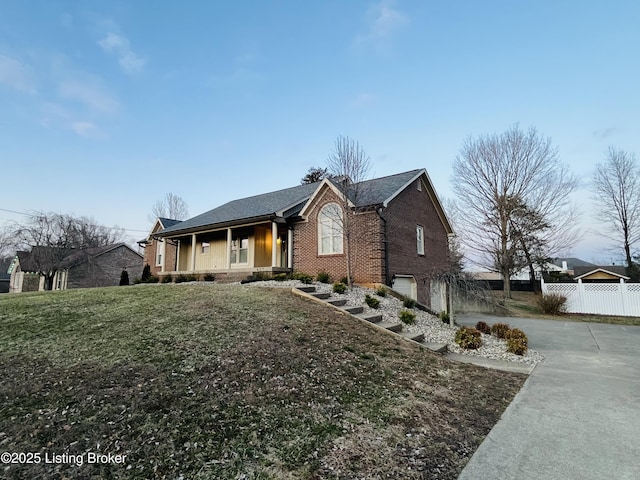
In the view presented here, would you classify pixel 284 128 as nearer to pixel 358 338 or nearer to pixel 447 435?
pixel 358 338

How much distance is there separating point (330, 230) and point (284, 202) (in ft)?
12.3

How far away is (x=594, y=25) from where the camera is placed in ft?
A: 33.1

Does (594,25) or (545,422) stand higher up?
(594,25)

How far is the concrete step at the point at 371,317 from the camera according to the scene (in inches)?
332

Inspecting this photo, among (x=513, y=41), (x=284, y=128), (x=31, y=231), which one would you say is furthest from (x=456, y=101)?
(x=31, y=231)

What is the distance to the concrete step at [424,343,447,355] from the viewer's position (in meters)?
7.21

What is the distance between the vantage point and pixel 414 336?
781 centimetres

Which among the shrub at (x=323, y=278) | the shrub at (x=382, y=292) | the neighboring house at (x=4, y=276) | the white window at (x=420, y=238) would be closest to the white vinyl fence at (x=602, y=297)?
the white window at (x=420, y=238)

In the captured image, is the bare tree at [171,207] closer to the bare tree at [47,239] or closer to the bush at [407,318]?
the bare tree at [47,239]

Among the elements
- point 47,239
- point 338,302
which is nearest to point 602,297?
point 338,302

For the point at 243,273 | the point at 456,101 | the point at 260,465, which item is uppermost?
the point at 456,101

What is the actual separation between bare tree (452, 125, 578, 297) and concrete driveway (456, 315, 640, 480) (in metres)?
18.6

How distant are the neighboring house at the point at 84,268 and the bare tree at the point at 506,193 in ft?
113

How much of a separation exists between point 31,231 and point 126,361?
30.9 metres
